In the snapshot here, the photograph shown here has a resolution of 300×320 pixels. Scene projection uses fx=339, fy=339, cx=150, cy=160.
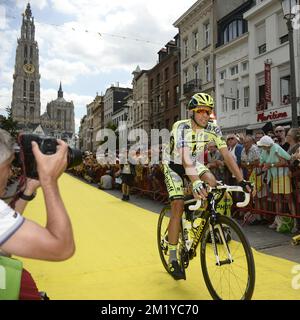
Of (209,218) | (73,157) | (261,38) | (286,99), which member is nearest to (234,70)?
(261,38)

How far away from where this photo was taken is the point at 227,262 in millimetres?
3164

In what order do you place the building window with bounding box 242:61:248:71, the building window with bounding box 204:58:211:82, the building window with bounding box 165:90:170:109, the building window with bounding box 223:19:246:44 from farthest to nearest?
the building window with bounding box 165:90:170:109 → the building window with bounding box 204:58:211:82 → the building window with bounding box 223:19:246:44 → the building window with bounding box 242:61:248:71

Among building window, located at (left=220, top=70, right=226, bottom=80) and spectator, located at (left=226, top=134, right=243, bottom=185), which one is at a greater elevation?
building window, located at (left=220, top=70, right=226, bottom=80)

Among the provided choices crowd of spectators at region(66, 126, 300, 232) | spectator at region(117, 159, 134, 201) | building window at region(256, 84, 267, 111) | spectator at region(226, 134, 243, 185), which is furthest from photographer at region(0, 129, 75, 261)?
building window at region(256, 84, 267, 111)

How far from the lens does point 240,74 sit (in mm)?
25172

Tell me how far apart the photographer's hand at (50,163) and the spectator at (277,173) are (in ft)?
17.7

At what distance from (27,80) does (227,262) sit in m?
158

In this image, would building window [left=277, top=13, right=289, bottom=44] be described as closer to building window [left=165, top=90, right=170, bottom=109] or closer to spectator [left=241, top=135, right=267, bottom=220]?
spectator [left=241, top=135, right=267, bottom=220]

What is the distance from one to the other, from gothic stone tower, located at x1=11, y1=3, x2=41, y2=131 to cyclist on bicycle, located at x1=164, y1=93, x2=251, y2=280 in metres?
147

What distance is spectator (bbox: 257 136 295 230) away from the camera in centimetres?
632

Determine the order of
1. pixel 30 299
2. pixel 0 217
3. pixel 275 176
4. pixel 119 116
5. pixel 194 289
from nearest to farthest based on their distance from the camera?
pixel 0 217 < pixel 30 299 < pixel 194 289 < pixel 275 176 < pixel 119 116

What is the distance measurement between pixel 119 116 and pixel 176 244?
224ft

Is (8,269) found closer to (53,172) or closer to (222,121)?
(53,172)

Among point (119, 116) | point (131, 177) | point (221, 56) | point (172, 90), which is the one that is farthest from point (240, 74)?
point (119, 116)
